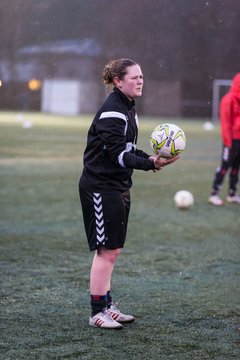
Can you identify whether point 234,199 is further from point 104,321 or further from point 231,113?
point 104,321

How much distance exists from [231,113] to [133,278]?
448 cm

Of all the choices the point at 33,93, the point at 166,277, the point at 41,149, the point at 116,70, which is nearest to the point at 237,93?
the point at 166,277

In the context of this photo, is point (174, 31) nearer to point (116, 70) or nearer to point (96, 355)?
point (116, 70)

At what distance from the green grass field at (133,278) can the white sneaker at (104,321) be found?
5cm

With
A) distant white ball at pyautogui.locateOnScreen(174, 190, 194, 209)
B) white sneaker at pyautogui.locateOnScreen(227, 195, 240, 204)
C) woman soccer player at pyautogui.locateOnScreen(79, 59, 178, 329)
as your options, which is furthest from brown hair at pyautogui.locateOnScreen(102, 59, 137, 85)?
white sneaker at pyautogui.locateOnScreen(227, 195, 240, 204)

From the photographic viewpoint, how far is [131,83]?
13.4ft

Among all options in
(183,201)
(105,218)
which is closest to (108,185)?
(105,218)

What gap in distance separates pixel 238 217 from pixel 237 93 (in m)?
1.81

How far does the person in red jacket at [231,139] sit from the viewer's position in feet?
30.6

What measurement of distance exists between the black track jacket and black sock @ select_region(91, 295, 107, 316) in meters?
0.65

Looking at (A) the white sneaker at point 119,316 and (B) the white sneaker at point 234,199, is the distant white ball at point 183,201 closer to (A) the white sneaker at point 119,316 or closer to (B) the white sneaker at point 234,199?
(B) the white sneaker at point 234,199

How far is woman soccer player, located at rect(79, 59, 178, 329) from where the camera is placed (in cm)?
404

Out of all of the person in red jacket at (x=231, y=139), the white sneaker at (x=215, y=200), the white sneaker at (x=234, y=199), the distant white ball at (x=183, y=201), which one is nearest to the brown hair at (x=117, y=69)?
the distant white ball at (x=183, y=201)

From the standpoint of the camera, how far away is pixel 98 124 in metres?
4.02
